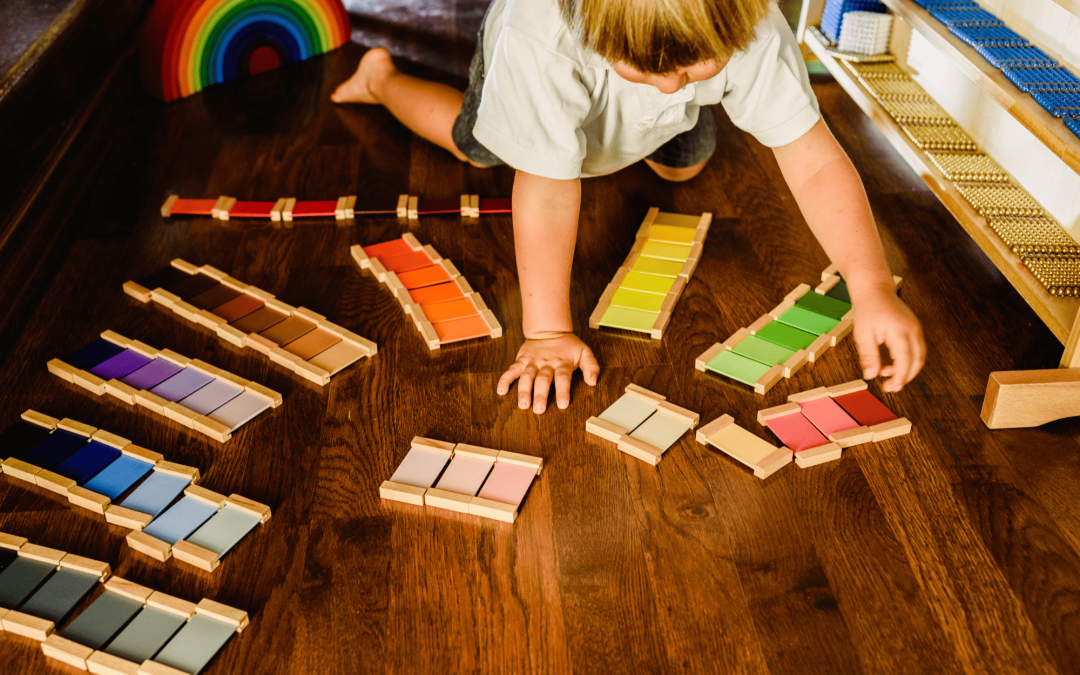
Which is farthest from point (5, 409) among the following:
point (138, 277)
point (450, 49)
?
point (450, 49)

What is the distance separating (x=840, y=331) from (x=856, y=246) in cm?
16

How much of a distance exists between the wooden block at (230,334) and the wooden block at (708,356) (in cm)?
61

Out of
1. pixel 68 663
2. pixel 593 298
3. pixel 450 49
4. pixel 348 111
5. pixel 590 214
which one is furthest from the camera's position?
pixel 450 49

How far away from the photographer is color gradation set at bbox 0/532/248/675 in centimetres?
79

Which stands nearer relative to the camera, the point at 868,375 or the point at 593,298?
the point at 868,375

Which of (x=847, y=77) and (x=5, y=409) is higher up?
(x=847, y=77)

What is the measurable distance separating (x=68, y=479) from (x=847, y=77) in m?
1.48

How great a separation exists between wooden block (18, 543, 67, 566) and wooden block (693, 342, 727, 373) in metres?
0.76

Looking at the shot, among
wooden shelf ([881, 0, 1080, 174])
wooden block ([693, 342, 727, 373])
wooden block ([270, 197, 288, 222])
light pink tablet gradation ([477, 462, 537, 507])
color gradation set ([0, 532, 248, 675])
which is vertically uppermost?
wooden shelf ([881, 0, 1080, 174])

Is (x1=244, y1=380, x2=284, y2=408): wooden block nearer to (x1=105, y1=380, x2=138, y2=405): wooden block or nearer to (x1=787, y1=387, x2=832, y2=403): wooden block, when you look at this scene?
(x1=105, y1=380, x2=138, y2=405): wooden block

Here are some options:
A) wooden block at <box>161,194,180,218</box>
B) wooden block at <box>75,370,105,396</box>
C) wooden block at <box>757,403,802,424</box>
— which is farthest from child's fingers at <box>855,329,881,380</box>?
wooden block at <box>161,194,180,218</box>

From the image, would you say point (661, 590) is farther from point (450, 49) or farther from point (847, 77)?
point (450, 49)

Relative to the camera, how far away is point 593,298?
49.8 inches

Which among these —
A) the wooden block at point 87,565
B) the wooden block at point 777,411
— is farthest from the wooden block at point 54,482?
the wooden block at point 777,411
